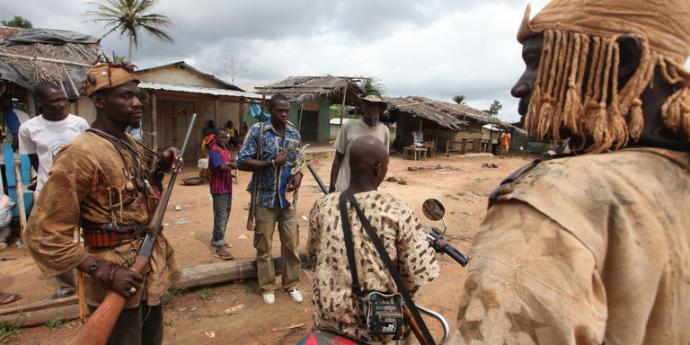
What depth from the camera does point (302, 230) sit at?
6.53 m

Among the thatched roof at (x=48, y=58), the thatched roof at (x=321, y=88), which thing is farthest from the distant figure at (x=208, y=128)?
the thatched roof at (x=48, y=58)

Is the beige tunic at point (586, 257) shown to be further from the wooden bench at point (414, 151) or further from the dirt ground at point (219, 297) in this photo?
the wooden bench at point (414, 151)

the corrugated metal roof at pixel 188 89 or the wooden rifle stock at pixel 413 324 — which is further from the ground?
the corrugated metal roof at pixel 188 89

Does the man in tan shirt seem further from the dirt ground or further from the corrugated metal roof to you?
the corrugated metal roof

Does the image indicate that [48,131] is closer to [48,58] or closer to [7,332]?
[7,332]

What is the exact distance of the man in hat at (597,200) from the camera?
70 cm

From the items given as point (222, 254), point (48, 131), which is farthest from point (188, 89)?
point (48, 131)

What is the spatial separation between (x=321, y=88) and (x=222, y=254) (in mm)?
13172

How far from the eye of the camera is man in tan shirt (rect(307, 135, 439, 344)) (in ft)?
5.90

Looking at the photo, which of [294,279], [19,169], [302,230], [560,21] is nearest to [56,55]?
[19,169]

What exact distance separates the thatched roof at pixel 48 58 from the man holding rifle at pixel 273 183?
7.29 meters

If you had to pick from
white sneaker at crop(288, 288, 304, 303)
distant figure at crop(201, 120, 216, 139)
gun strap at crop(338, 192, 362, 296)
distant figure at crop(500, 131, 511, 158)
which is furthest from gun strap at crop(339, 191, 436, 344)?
distant figure at crop(500, 131, 511, 158)

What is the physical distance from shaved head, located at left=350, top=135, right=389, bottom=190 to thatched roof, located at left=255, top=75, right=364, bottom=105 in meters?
14.8

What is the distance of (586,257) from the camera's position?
0.69m
